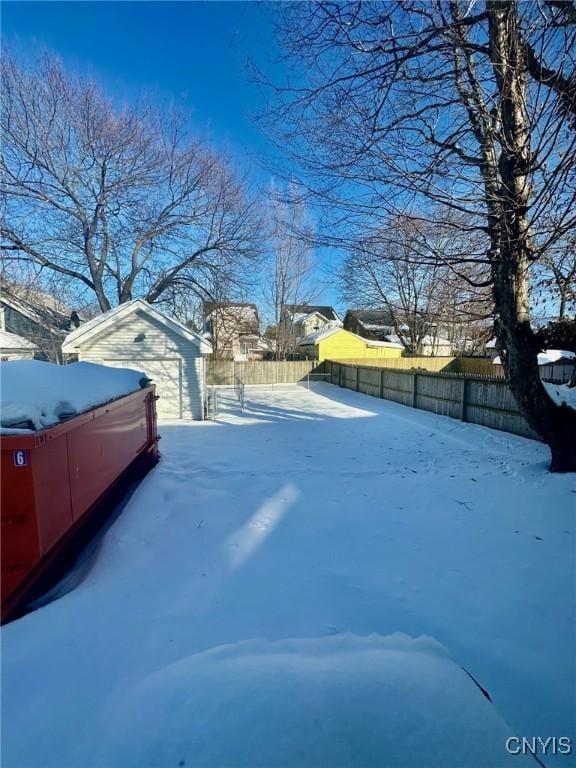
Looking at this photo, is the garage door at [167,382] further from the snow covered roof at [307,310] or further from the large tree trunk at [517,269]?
the snow covered roof at [307,310]

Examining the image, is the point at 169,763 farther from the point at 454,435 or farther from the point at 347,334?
the point at 347,334

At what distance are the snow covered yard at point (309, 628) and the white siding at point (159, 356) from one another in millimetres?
5903

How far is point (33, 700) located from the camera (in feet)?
5.37

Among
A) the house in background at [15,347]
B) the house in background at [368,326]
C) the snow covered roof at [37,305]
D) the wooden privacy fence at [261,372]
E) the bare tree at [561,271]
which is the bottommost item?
the wooden privacy fence at [261,372]

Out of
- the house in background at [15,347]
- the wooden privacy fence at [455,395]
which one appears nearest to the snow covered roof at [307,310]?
the wooden privacy fence at [455,395]

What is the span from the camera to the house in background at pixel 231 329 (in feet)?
55.1

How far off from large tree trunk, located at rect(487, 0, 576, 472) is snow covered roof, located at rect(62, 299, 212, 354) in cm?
852

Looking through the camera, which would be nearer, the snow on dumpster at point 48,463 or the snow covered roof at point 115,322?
the snow on dumpster at point 48,463

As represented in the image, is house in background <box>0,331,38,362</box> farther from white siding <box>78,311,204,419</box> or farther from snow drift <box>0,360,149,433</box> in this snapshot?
snow drift <box>0,360,149,433</box>

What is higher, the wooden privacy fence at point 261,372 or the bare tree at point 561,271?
the bare tree at point 561,271

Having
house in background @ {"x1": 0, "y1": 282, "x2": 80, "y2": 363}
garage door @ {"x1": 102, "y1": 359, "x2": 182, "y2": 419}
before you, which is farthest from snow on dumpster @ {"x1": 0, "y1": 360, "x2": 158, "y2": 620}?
house in background @ {"x1": 0, "y1": 282, "x2": 80, "y2": 363}

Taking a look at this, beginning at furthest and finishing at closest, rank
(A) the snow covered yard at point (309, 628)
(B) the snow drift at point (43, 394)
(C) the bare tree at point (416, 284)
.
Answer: (C) the bare tree at point (416, 284)
(B) the snow drift at point (43, 394)
(A) the snow covered yard at point (309, 628)

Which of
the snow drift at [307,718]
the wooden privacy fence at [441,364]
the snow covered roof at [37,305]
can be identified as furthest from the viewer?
the wooden privacy fence at [441,364]

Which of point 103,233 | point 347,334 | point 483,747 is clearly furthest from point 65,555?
point 347,334
